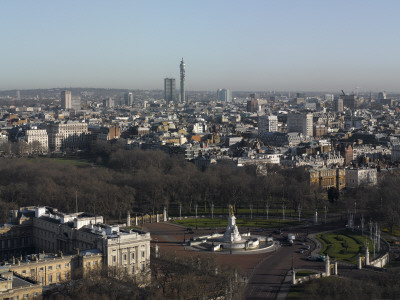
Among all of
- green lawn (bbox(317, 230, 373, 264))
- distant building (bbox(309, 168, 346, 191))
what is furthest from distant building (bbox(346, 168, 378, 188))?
green lawn (bbox(317, 230, 373, 264))

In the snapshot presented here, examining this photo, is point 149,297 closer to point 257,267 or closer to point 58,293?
point 58,293

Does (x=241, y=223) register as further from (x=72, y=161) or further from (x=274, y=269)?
(x=72, y=161)

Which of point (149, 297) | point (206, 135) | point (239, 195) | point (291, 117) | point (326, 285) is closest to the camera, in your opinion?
point (149, 297)

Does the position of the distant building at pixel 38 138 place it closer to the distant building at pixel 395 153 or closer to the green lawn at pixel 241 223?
the distant building at pixel 395 153

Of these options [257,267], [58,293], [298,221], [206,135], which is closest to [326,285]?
[257,267]

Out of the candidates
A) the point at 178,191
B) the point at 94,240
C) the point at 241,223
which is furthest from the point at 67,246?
the point at 178,191

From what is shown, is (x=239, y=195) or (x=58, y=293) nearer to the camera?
(x=58, y=293)
